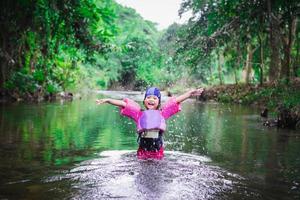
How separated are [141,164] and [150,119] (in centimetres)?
85

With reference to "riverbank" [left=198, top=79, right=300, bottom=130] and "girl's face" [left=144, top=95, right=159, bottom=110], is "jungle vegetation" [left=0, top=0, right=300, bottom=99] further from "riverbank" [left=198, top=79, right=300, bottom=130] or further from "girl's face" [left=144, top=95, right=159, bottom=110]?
"girl's face" [left=144, top=95, right=159, bottom=110]

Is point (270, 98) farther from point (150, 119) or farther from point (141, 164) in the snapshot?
point (141, 164)

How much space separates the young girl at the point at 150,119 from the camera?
691 centimetres

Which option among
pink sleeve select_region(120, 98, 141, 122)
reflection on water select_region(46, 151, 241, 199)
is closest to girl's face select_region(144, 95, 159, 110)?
pink sleeve select_region(120, 98, 141, 122)

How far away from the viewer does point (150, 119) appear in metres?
6.90

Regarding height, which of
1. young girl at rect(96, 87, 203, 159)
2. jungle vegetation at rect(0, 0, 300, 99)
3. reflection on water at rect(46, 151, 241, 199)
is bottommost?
reflection on water at rect(46, 151, 241, 199)

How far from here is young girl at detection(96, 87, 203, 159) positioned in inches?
272

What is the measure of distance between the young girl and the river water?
291mm

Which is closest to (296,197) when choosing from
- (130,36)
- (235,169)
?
(235,169)

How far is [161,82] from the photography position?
55.9 metres

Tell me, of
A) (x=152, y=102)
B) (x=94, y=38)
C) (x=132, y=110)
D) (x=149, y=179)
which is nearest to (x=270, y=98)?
(x=94, y=38)

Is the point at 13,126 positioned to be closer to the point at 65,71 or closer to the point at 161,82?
the point at 65,71

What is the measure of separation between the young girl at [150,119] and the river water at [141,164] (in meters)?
0.29

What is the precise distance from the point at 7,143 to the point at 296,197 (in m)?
5.50
